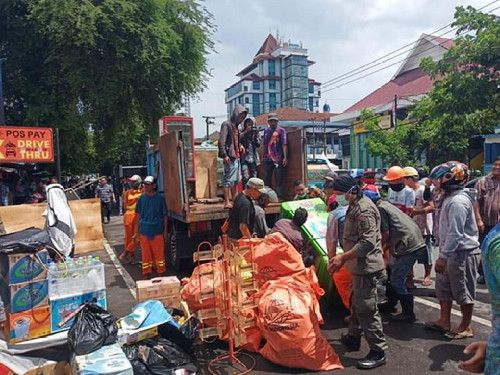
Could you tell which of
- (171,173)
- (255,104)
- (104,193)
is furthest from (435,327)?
(255,104)

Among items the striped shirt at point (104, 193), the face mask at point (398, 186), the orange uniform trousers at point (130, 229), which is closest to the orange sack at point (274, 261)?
the face mask at point (398, 186)

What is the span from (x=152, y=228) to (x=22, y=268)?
3261 mm

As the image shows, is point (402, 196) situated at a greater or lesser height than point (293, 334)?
greater

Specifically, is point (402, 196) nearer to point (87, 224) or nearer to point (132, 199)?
point (132, 199)

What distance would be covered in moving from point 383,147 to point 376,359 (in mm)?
20081

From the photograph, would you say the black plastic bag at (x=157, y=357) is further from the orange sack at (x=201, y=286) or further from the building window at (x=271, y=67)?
the building window at (x=271, y=67)

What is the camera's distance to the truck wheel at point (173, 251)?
665 cm

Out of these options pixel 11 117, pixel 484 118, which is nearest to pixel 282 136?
pixel 484 118

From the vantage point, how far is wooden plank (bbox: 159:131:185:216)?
609 centimetres

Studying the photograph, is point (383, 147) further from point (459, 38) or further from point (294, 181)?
point (294, 181)

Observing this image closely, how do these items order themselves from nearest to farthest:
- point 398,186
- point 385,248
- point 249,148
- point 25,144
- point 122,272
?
point 385,248
point 398,186
point 249,148
point 122,272
point 25,144

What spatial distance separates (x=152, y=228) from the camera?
678 cm

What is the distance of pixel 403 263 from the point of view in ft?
14.8

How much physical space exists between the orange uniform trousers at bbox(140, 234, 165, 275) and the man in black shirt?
6.80ft
